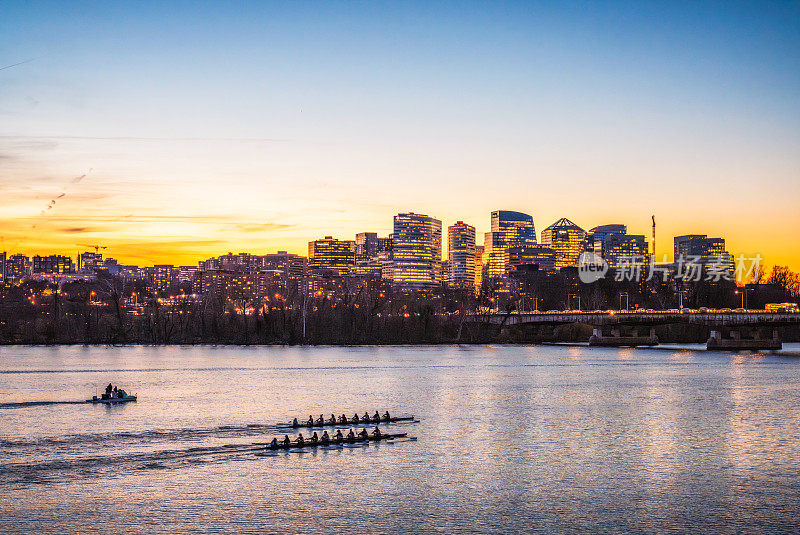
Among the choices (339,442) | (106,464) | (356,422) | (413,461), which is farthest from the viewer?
(356,422)

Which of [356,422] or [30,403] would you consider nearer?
[356,422]

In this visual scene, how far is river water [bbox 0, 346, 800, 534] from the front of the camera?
34.5 m

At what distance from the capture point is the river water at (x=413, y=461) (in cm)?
3447

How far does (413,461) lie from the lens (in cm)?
4703

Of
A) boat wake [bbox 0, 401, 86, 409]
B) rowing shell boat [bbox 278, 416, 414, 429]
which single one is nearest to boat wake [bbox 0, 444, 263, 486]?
rowing shell boat [bbox 278, 416, 414, 429]

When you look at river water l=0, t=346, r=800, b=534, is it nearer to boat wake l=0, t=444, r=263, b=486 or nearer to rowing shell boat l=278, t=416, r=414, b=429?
boat wake l=0, t=444, r=263, b=486

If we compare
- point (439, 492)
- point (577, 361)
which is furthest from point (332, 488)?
point (577, 361)

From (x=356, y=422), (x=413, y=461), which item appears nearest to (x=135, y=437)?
(x=356, y=422)

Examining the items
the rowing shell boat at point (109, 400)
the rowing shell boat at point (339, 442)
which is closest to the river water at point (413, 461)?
the rowing shell boat at point (339, 442)

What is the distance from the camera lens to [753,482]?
41.9 m

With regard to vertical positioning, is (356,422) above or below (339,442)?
above

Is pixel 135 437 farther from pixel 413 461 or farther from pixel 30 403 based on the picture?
pixel 30 403

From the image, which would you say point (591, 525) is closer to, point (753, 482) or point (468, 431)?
point (753, 482)

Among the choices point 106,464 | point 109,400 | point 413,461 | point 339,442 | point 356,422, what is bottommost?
point 413,461
